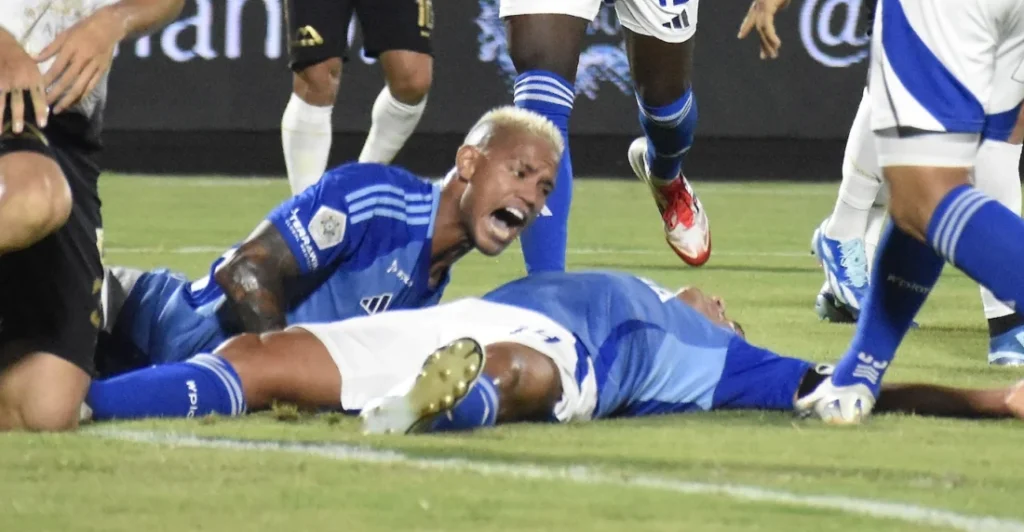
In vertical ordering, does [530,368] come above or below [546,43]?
below

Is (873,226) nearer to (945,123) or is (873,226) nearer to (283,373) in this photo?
(945,123)

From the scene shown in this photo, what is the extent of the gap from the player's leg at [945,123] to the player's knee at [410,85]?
3310mm

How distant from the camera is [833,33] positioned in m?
9.77

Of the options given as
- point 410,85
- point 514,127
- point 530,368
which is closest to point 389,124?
point 410,85

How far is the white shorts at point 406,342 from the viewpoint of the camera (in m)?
3.13

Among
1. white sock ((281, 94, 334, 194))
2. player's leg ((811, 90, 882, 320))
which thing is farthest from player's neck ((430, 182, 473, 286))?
white sock ((281, 94, 334, 194))

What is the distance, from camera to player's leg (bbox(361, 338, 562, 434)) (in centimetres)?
275

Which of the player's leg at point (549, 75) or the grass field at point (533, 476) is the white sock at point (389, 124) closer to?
the player's leg at point (549, 75)

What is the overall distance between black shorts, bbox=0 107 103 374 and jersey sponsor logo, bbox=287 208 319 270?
1.18 ft

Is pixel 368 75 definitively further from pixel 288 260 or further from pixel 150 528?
pixel 150 528

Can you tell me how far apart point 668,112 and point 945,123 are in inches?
78.8

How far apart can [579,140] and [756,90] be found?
1010mm

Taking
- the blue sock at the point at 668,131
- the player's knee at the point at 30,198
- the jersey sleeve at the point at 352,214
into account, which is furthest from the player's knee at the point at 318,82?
the player's knee at the point at 30,198

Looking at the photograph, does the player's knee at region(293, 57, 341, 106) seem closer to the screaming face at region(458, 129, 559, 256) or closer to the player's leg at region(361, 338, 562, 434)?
the screaming face at region(458, 129, 559, 256)
